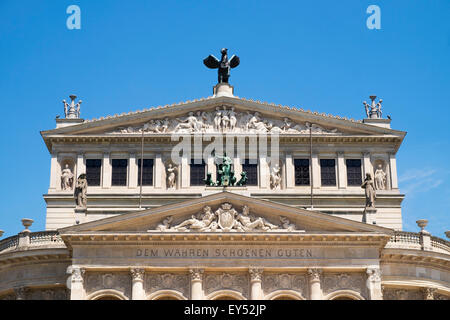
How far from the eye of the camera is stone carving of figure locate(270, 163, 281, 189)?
64188 mm

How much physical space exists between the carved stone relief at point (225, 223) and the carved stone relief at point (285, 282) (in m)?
2.45

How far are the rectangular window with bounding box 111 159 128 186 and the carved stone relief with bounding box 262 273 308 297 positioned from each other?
1481cm

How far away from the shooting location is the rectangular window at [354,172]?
2549 inches

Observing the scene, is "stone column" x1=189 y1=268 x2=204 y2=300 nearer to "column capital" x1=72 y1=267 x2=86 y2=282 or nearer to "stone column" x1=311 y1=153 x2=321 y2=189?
"column capital" x1=72 y1=267 x2=86 y2=282

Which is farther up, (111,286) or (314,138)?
(314,138)

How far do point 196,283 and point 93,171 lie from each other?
15.0m

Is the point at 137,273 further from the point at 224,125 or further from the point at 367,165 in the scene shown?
the point at 367,165

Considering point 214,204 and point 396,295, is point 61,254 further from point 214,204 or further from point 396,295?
point 396,295

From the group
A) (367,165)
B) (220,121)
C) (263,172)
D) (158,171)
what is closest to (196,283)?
(158,171)

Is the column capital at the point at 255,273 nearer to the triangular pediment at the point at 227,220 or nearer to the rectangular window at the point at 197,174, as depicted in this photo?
the triangular pediment at the point at 227,220

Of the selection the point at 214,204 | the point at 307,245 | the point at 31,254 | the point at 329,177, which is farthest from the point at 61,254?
the point at 329,177

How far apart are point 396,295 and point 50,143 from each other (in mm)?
24566

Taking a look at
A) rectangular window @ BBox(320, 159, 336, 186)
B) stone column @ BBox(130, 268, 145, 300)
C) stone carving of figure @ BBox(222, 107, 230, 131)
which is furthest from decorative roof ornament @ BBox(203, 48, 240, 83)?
stone column @ BBox(130, 268, 145, 300)

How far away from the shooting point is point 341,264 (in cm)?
5325
